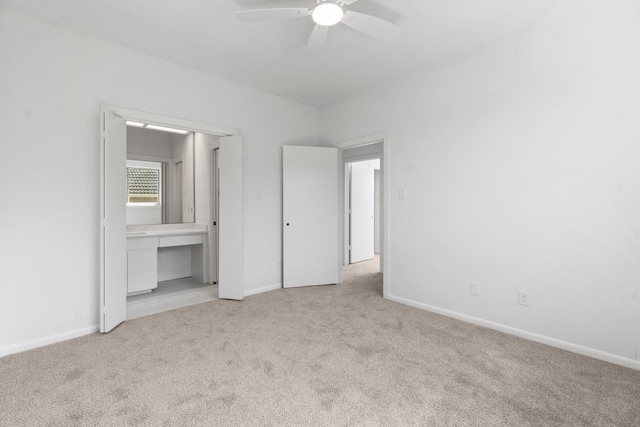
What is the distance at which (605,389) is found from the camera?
5.76 ft

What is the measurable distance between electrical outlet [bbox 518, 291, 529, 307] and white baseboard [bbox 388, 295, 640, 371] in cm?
24

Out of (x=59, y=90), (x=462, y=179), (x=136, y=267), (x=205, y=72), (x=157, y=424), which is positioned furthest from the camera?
(x=136, y=267)

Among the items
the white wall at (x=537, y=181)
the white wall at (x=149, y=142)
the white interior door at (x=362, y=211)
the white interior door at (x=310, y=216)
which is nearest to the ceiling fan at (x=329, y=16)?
the white wall at (x=537, y=181)

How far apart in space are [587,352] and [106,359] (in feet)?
11.6

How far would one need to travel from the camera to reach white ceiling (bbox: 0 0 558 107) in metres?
2.17

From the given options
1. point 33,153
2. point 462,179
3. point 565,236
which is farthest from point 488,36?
point 33,153

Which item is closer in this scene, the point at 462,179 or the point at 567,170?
the point at 567,170

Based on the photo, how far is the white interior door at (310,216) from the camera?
158 inches

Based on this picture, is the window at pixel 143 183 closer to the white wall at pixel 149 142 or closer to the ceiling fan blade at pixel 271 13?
the white wall at pixel 149 142

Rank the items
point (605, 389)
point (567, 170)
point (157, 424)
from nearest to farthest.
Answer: point (157, 424)
point (605, 389)
point (567, 170)

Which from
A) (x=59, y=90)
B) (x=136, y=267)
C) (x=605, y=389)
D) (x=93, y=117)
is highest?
(x=59, y=90)

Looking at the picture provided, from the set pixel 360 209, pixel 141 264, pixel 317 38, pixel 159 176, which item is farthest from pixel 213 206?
pixel 360 209

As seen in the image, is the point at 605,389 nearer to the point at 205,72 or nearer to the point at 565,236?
the point at 565,236

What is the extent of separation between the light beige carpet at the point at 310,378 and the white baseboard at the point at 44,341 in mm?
82
